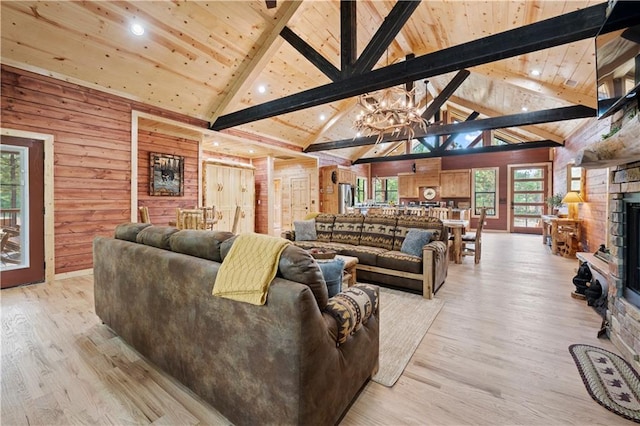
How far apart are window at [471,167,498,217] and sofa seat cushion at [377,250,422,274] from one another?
825 cm

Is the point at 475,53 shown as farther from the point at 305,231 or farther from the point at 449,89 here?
the point at 449,89

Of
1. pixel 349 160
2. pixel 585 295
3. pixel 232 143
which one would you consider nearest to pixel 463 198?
pixel 349 160

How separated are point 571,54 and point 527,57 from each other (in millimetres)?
539

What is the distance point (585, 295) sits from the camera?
317 cm

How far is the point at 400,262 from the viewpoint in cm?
351

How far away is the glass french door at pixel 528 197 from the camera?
9.29m

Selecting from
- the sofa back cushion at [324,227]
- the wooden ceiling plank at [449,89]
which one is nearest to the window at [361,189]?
the wooden ceiling plank at [449,89]

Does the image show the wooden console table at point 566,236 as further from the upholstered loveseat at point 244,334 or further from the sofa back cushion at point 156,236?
the sofa back cushion at point 156,236

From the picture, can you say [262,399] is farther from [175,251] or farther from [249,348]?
[175,251]

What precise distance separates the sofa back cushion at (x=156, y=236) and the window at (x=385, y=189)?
11015 mm

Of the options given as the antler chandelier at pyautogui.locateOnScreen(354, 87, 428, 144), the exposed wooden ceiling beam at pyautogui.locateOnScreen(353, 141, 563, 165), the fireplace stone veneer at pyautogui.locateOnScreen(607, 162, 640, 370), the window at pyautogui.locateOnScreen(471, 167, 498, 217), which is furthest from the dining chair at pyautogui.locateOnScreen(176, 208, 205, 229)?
the window at pyautogui.locateOnScreen(471, 167, 498, 217)

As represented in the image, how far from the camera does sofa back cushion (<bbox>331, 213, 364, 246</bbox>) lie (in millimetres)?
4422

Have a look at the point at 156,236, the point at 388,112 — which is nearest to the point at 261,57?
the point at 388,112

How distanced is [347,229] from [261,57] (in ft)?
10.9
